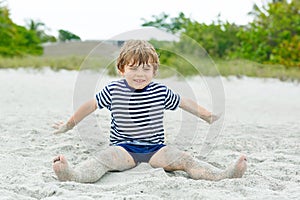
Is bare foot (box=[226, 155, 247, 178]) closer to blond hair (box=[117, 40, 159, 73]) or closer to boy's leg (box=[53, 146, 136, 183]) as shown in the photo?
boy's leg (box=[53, 146, 136, 183])

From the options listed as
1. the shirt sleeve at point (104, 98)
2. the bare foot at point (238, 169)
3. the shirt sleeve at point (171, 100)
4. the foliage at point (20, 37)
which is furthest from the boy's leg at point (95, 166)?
the foliage at point (20, 37)

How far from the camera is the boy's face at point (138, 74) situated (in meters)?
2.79

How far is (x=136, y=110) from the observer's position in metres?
2.85

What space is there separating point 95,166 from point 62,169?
239 mm

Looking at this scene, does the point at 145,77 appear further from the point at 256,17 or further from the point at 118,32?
the point at 256,17

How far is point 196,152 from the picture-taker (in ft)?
11.3

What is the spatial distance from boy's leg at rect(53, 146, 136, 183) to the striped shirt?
0.14 m

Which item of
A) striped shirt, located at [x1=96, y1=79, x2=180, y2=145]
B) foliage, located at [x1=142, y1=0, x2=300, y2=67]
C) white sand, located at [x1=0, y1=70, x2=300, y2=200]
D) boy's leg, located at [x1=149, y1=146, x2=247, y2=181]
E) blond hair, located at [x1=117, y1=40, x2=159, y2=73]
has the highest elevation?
foliage, located at [x1=142, y1=0, x2=300, y2=67]

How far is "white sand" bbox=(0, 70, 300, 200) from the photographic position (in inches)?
86.7

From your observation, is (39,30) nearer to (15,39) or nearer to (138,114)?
(15,39)

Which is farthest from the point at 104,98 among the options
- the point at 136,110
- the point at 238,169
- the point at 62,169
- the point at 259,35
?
the point at 259,35

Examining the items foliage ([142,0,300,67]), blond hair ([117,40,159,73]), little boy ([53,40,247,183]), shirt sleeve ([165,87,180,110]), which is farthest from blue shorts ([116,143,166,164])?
foliage ([142,0,300,67])

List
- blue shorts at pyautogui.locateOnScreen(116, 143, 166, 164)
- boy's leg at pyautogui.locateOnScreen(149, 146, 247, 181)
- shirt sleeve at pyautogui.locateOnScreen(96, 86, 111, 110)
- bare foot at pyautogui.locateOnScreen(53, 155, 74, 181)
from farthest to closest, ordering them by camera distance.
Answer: shirt sleeve at pyautogui.locateOnScreen(96, 86, 111, 110)
blue shorts at pyautogui.locateOnScreen(116, 143, 166, 164)
boy's leg at pyautogui.locateOnScreen(149, 146, 247, 181)
bare foot at pyautogui.locateOnScreen(53, 155, 74, 181)

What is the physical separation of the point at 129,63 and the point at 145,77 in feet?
0.41
